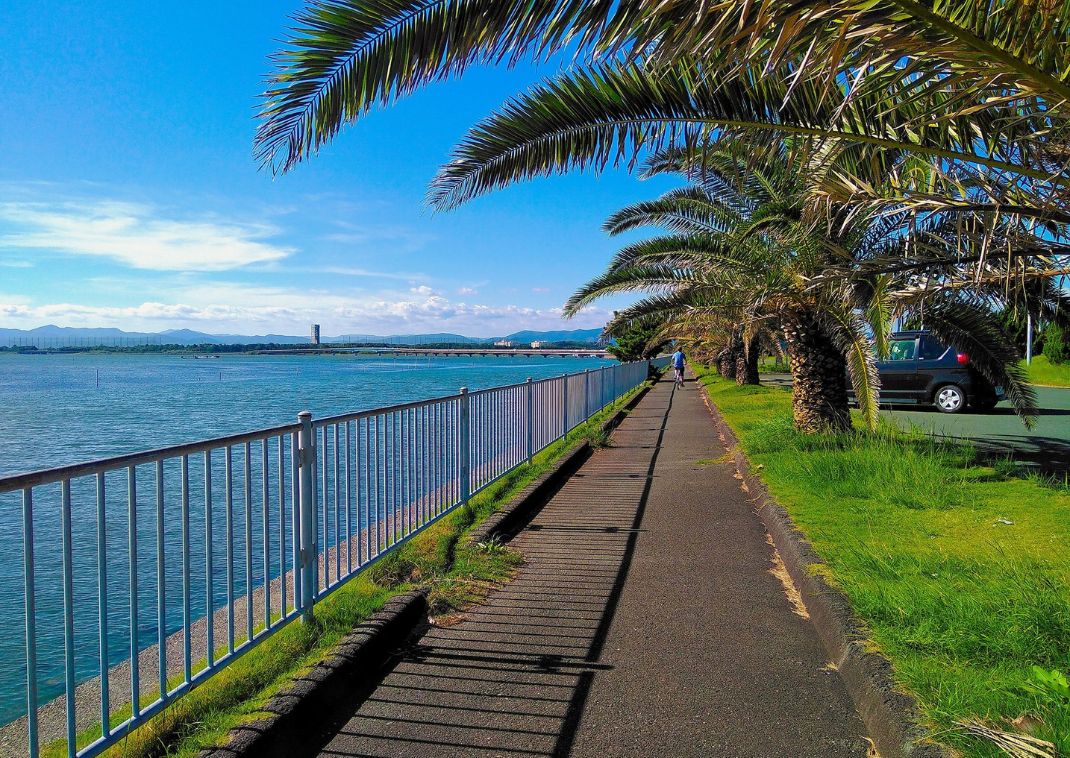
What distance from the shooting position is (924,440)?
1030cm

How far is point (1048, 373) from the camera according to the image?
1351 inches

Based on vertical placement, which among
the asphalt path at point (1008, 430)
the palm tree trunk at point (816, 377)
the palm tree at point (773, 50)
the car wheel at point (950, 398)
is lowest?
the asphalt path at point (1008, 430)

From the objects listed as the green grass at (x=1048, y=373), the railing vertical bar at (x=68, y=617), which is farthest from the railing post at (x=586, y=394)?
the green grass at (x=1048, y=373)

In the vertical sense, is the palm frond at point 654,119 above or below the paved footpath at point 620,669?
above

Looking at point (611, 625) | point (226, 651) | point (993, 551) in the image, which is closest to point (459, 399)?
point (611, 625)

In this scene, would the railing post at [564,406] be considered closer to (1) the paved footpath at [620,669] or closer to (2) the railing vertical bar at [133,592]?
(1) the paved footpath at [620,669]

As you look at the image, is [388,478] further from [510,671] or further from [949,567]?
[949,567]

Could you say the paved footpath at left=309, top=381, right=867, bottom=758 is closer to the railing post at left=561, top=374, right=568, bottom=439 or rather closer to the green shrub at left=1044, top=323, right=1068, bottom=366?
the railing post at left=561, top=374, right=568, bottom=439

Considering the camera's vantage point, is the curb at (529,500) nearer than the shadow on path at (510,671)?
No

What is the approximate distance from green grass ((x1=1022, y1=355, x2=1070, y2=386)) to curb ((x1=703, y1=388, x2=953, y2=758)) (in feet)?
104

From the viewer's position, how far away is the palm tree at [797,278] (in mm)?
9422

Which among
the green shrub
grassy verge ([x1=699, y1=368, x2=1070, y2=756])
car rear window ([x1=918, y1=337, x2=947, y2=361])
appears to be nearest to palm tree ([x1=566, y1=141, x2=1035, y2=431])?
grassy verge ([x1=699, y1=368, x2=1070, y2=756])

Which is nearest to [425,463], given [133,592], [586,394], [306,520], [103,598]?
[306,520]

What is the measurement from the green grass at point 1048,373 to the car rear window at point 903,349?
1669 cm
